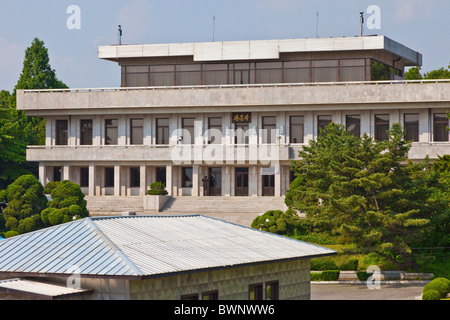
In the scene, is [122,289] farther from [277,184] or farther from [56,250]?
[277,184]

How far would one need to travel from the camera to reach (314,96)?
6725cm

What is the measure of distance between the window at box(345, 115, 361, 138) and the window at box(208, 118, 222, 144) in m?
10.9

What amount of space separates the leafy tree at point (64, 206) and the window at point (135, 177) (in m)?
12.6

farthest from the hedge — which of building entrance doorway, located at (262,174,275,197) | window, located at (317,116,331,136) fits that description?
building entrance doorway, located at (262,174,275,197)

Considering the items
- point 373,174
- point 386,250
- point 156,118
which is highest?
point 156,118

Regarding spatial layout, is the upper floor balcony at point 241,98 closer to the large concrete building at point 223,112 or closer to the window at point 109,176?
the large concrete building at point 223,112

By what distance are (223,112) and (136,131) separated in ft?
27.1

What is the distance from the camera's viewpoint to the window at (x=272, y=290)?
25469mm

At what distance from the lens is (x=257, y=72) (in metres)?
72.4

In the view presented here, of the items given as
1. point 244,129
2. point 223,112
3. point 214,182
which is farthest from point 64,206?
point 244,129

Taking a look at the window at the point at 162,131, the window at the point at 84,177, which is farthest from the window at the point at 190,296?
the window at the point at 84,177

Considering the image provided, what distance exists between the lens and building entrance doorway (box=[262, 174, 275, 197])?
7044cm
